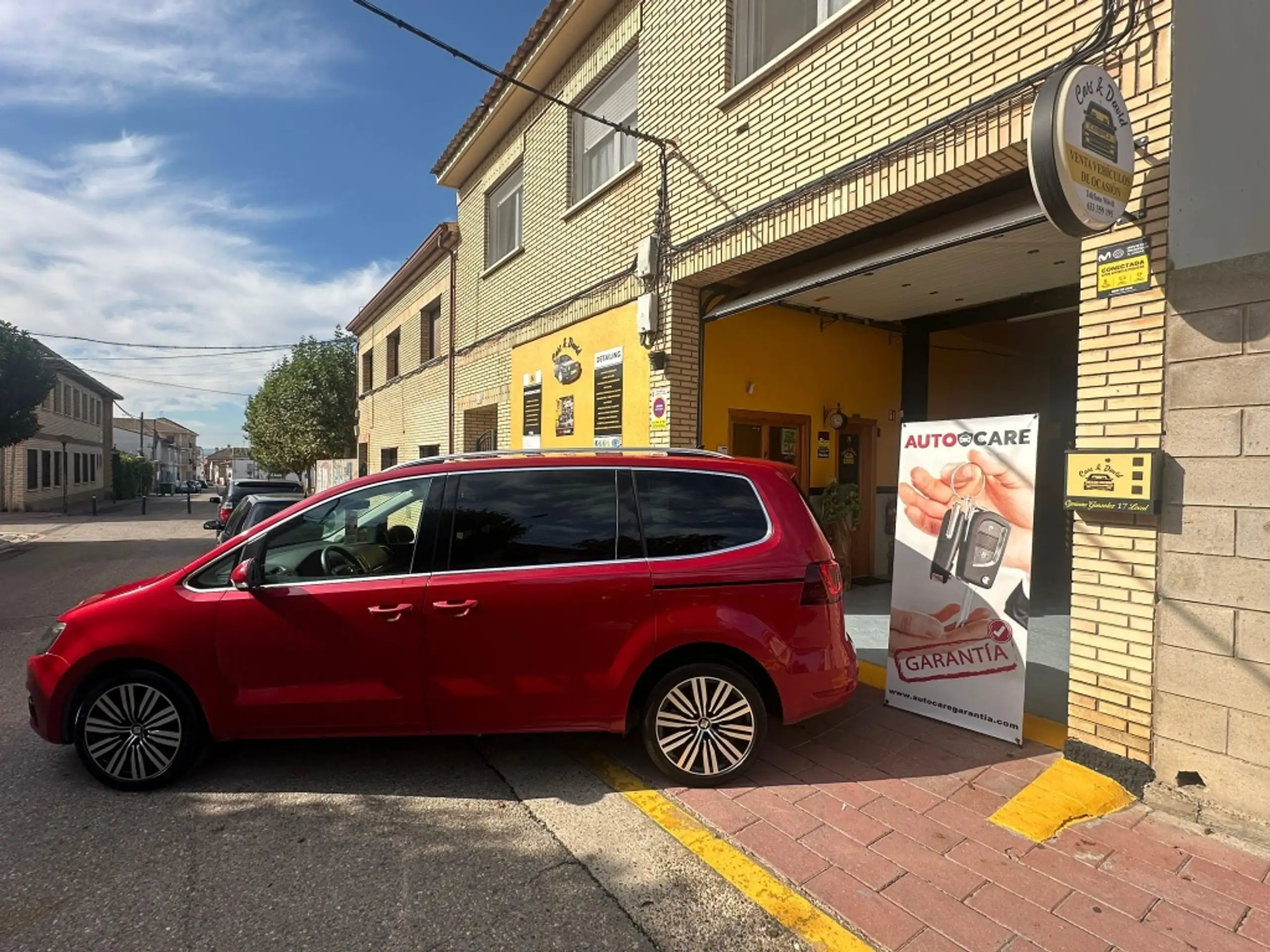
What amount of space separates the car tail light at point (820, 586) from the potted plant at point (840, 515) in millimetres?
4099

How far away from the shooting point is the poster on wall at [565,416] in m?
8.88

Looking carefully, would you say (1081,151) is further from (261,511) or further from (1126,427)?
(261,511)

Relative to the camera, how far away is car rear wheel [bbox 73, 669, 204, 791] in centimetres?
350

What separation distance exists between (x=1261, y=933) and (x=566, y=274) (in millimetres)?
8400

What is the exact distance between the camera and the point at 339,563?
3701 millimetres

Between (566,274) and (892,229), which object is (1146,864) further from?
(566,274)

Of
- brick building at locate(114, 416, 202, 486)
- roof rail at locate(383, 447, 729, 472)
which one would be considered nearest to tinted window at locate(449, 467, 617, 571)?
roof rail at locate(383, 447, 729, 472)

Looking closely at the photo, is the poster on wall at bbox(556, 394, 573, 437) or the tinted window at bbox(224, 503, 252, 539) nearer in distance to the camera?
the tinted window at bbox(224, 503, 252, 539)

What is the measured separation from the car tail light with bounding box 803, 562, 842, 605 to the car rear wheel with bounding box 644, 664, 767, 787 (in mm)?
558

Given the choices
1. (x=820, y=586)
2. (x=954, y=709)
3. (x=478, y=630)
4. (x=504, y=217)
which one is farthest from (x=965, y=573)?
(x=504, y=217)

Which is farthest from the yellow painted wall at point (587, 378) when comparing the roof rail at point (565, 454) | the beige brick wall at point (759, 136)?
the roof rail at point (565, 454)

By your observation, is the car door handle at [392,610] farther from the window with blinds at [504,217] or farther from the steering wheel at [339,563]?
the window with blinds at [504,217]

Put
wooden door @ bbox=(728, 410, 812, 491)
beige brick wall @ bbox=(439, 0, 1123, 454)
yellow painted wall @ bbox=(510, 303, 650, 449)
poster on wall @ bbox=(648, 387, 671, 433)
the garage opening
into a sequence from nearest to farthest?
1. beige brick wall @ bbox=(439, 0, 1123, 454)
2. the garage opening
3. poster on wall @ bbox=(648, 387, 671, 433)
4. yellow painted wall @ bbox=(510, 303, 650, 449)
5. wooden door @ bbox=(728, 410, 812, 491)

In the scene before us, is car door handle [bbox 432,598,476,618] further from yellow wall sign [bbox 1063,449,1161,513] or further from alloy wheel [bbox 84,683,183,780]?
yellow wall sign [bbox 1063,449,1161,513]
